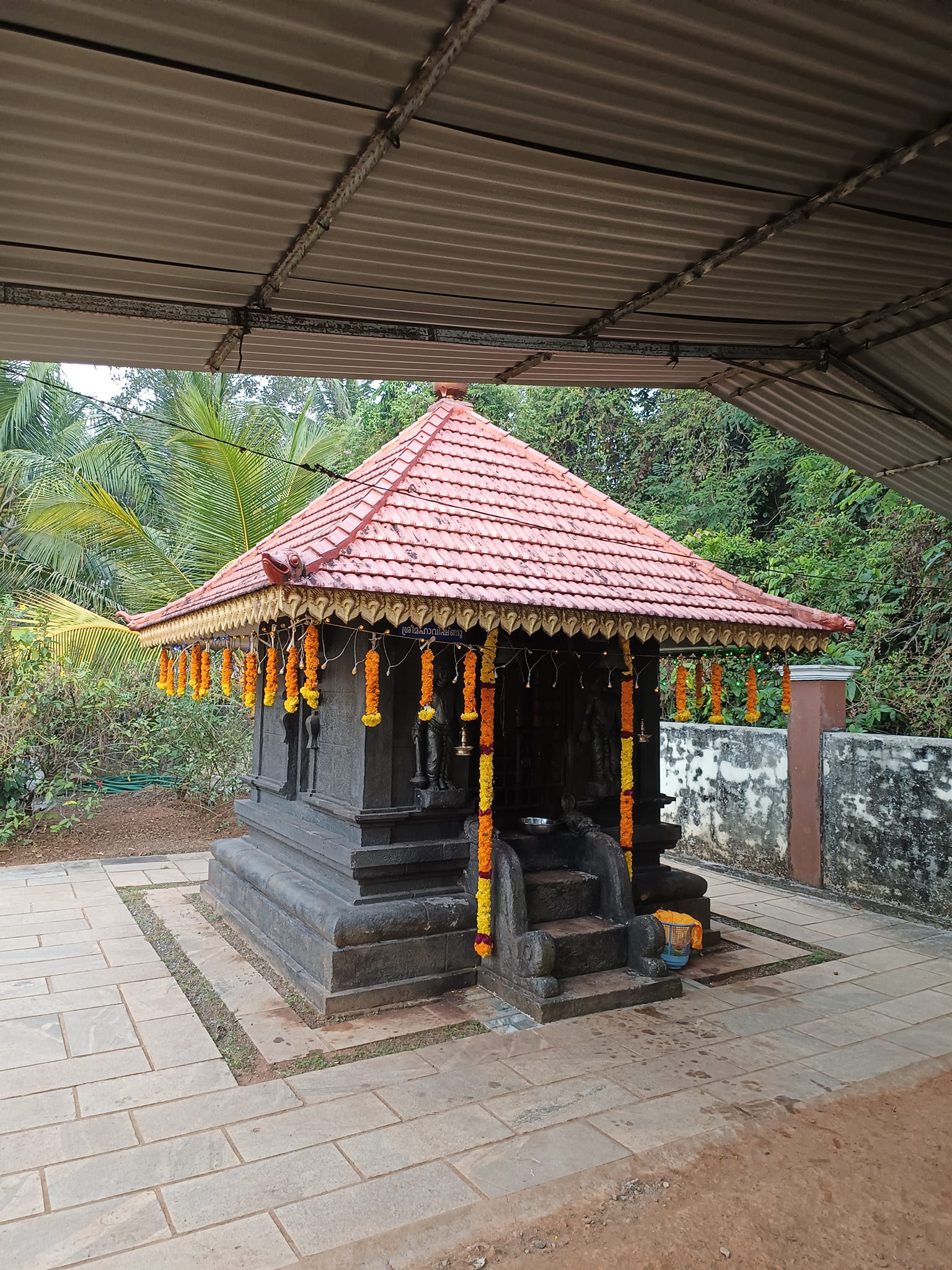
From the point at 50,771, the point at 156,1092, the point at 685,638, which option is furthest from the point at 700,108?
the point at 50,771

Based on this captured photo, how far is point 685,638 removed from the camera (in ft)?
20.4

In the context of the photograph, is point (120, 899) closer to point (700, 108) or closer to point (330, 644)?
point (330, 644)

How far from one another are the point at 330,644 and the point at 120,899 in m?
3.65

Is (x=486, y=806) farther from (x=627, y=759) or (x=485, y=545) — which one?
(x=485, y=545)

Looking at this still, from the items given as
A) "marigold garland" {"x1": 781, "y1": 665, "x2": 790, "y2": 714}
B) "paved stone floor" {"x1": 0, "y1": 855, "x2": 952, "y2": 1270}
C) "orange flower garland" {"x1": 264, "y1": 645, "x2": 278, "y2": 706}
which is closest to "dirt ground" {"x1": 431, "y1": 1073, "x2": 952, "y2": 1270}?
"paved stone floor" {"x1": 0, "y1": 855, "x2": 952, "y2": 1270}

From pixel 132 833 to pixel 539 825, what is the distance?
273 inches

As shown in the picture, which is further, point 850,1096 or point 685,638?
point 685,638

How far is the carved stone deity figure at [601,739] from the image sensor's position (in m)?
7.00

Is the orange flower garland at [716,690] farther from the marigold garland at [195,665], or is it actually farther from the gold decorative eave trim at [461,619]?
the marigold garland at [195,665]

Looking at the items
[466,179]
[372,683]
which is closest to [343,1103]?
[372,683]

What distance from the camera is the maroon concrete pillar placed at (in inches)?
345

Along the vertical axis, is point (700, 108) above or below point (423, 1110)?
above

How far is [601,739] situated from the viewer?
7027 millimetres

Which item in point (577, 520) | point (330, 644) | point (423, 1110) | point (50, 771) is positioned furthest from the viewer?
point (50, 771)
